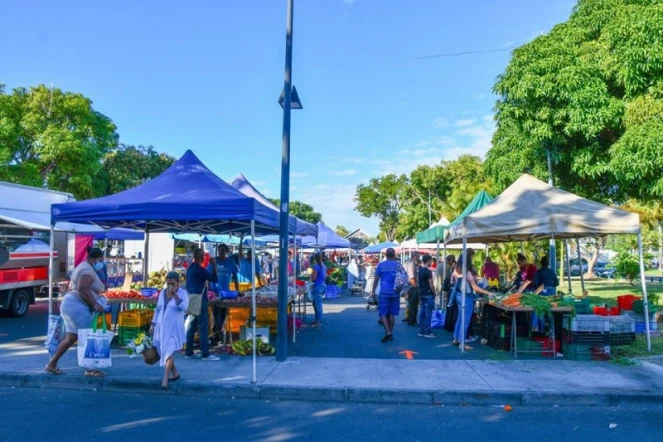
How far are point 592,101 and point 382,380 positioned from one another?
10.4m

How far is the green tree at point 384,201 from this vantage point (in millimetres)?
61906

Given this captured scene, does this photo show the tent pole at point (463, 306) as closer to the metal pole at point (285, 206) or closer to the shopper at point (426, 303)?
the shopper at point (426, 303)

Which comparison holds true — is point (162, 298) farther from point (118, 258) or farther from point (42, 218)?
point (118, 258)

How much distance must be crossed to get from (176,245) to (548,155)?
2062cm

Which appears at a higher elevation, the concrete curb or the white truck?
the white truck

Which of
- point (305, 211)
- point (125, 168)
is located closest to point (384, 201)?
point (125, 168)

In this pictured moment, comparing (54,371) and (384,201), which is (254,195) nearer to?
(54,371)

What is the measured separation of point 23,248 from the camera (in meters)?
15.0

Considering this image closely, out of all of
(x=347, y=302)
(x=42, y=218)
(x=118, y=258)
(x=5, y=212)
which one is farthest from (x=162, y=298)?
(x=118, y=258)

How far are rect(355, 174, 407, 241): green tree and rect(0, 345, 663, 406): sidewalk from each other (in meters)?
52.9

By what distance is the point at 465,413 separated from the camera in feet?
21.4

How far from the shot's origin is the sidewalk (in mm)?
6957

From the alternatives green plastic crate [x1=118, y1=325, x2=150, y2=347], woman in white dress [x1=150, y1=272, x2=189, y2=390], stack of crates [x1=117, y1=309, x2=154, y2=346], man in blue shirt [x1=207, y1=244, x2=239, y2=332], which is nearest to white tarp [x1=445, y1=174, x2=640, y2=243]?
man in blue shirt [x1=207, y1=244, x2=239, y2=332]

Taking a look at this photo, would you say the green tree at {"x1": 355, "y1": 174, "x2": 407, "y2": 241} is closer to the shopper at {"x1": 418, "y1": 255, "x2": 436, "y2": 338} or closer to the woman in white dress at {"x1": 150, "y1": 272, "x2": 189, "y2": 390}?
the shopper at {"x1": 418, "y1": 255, "x2": 436, "y2": 338}
